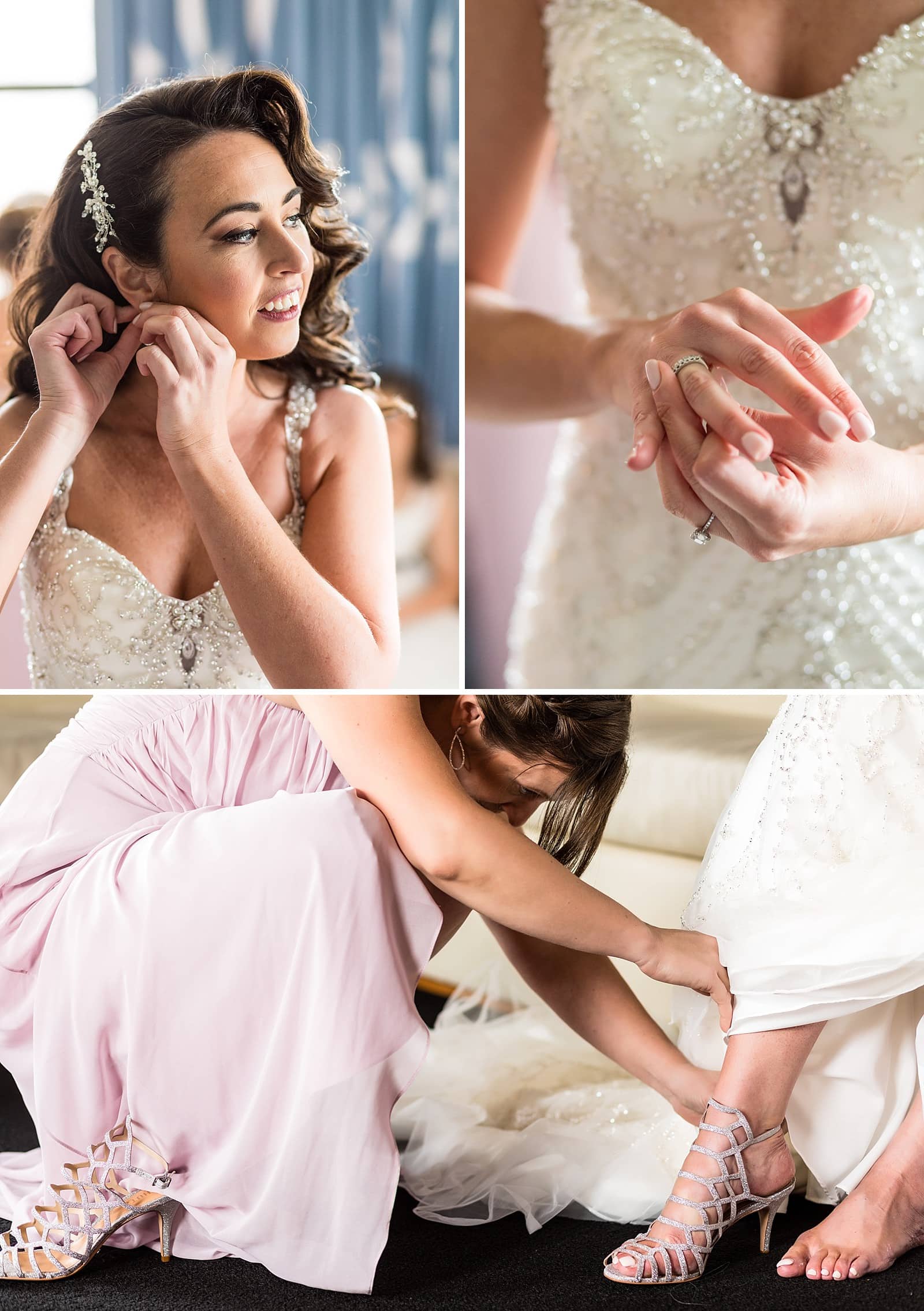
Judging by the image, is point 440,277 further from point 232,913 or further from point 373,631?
point 232,913

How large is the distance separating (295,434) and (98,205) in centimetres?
26

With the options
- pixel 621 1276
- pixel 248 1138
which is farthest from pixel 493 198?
pixel 621 1276

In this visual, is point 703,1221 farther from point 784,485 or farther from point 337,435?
point 337,435

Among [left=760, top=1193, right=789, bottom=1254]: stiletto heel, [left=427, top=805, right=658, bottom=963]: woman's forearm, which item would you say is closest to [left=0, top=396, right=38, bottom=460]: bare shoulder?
[left=427, top=805, right=658, bottom=963]: woman's forearm

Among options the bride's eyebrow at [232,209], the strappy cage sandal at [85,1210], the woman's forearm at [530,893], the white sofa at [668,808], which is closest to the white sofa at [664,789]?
the white sofa at [668,808]

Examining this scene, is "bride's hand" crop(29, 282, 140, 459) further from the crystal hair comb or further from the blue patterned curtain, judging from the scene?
the blue patterned curtain

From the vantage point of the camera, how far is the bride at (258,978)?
1044 mm

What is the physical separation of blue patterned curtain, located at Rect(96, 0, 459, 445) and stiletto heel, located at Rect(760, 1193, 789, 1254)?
79cm

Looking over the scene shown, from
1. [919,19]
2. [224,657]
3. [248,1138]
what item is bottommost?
[248,1138]

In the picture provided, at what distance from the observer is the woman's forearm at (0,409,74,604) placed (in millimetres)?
1061

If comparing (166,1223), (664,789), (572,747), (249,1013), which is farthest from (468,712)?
(166,1223)

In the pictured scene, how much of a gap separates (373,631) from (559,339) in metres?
0.33

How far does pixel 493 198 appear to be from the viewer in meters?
1.12

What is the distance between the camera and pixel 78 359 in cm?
107
